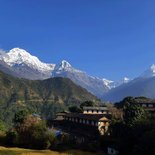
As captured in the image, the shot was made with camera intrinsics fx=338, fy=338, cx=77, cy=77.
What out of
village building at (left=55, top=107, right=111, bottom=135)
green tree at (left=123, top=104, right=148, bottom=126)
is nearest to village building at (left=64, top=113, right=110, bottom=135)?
village building at (left=55, top=107, right=111, bottom=135)

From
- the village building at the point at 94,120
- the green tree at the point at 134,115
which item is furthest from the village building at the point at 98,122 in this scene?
the green tree at the point at 134,115

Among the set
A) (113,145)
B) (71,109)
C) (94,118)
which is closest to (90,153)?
(113,145)

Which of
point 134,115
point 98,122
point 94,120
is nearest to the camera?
point 134,115

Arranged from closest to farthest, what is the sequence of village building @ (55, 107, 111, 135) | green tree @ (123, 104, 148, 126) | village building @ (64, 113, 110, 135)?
1. green tree @ (123, 104, 148, 126)
2. village building @ (64, 113, 110, 135)
3. village building @ (55, 107, 111, 135)

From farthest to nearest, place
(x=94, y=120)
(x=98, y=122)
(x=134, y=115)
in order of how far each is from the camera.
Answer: (x=94, y=120) → (x=98, y=122) → (x=134, y=115)

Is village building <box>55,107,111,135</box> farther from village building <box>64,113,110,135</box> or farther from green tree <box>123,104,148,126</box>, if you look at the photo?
green tree <box>123,104,148,126</box>

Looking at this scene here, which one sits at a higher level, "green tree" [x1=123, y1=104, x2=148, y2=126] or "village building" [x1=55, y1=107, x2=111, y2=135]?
"village building" [x1=55, y1=107, x2=111, y2=135]

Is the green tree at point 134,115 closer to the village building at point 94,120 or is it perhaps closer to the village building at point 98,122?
the village building at point 94,120

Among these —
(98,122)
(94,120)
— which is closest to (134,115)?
(98,122)

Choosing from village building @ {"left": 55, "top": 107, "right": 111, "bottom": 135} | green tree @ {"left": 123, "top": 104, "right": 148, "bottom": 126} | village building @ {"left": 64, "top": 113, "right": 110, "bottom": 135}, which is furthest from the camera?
village building @ {"left": 55, "top": 107, "right": 111, "bottom": 135}

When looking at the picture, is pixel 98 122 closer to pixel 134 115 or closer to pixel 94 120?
pixel 94 120

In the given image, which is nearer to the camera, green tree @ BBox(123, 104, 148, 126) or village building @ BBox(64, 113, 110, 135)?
green tree @ BBox(123, 104, 148, 126)

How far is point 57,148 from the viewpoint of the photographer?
233ft

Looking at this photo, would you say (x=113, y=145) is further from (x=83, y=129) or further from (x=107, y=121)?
(x=83, y=129)
